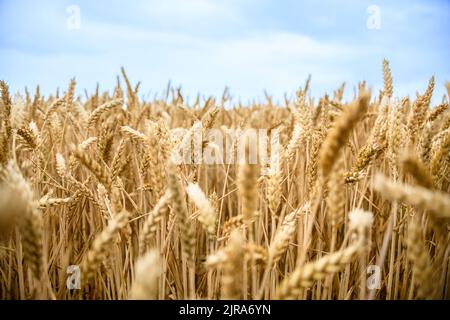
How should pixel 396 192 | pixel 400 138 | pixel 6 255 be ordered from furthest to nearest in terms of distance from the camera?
pixel 6 255 < pixel 400 138 < pixel 396 192

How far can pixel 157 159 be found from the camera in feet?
2.53

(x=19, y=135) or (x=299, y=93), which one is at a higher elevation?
(x=299, y=93)

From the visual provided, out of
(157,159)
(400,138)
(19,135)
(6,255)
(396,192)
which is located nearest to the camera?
(396,192)

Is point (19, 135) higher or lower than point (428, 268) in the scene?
higher

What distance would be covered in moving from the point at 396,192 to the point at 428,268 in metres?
0.20

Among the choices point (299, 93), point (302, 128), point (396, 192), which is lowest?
point (396, 192)

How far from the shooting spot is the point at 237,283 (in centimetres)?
52
